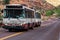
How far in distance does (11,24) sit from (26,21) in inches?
76.8

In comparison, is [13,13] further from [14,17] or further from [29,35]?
[29,35]

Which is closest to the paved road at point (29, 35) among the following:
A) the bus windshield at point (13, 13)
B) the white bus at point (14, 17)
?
the white bus at point (14, 17)

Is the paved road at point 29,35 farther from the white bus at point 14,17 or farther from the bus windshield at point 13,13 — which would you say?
the bus windshield at point 13,13

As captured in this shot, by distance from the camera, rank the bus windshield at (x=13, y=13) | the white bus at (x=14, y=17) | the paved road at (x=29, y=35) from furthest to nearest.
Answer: the bus windshield at (x=13, y=13), the white bus at (x=14, y=17), the paved road at (x=29, y=35)

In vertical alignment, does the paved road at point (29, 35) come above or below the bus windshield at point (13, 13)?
below

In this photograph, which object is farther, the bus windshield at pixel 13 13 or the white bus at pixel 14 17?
the bus windshield at pixel 13 13

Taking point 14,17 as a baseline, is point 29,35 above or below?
below

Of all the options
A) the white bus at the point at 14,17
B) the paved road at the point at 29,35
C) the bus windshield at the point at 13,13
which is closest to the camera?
the paved road at the point at 29,35

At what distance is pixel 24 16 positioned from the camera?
31.5 m

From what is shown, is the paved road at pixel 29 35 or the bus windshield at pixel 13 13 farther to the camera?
the bus windshield at pixel 13 13

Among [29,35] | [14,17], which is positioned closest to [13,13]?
[14,17]

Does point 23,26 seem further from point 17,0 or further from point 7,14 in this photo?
point 17,0

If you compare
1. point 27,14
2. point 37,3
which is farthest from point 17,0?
point 27,14

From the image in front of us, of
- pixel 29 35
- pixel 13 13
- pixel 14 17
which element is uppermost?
pixel 13 13
